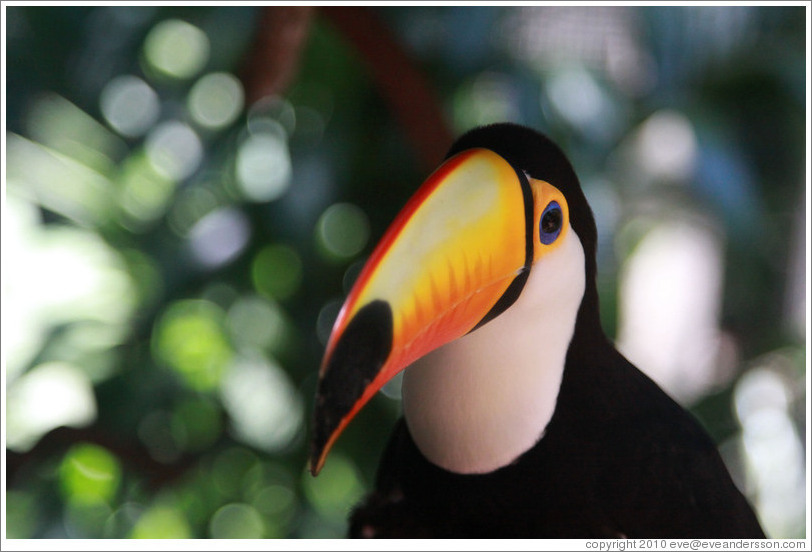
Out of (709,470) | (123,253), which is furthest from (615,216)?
(123,253)

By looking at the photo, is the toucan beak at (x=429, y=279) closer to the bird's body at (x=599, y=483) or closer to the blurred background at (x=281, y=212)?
the bird's body at (x=599, y=483)

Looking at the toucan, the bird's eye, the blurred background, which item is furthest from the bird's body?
the blurred background

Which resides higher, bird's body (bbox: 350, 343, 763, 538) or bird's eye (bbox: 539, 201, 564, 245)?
bird's eye (bbox: 539, 201, 564, 245)

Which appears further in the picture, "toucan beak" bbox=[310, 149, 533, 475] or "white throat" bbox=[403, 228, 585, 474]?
"white throat" bbox=[403, 228, 585, 474]

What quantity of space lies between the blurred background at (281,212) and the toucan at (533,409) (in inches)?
31.5

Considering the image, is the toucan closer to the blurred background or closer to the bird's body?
the bird's body

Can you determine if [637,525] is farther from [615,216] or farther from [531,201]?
[615,216]

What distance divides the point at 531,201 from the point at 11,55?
56.7 inches

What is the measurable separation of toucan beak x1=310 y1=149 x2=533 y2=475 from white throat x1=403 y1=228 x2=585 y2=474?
8 cm

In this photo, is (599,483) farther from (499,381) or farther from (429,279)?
(429,279)

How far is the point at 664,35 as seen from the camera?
1522 mm

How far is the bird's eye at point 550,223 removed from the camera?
894 mm

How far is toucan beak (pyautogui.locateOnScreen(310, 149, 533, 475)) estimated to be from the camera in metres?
0.69

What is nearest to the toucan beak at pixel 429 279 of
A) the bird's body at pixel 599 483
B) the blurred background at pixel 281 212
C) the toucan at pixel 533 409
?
the toucan at pixel 533 409
